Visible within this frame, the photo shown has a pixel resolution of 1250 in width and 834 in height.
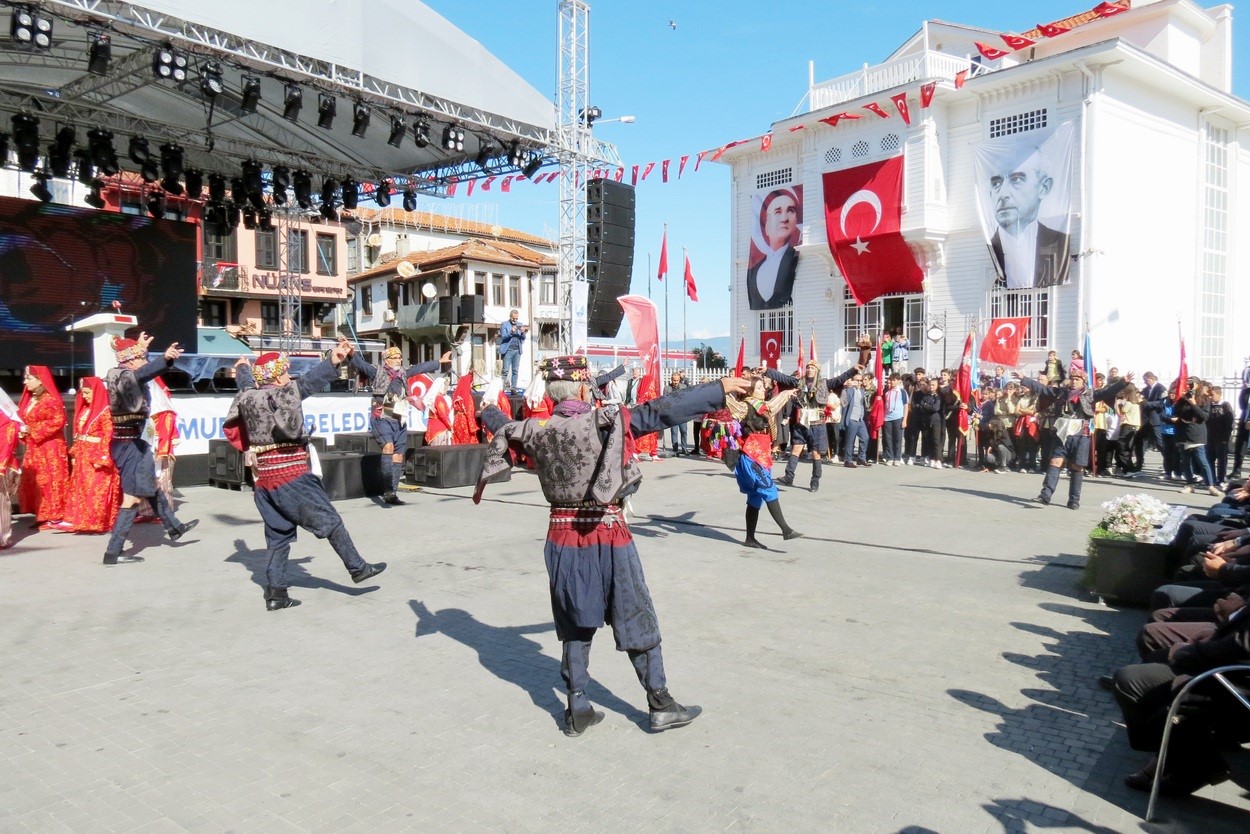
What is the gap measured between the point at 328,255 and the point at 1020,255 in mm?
32420

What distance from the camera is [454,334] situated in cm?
4516

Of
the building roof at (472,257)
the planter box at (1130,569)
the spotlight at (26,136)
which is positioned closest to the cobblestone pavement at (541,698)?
the planter box at (1130,569)

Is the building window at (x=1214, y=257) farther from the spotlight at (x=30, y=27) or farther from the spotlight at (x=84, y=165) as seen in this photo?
the spotlight at (x=84, y=165)

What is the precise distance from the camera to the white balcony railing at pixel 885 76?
25125 mm

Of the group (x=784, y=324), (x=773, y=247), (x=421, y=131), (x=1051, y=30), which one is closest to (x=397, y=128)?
(x=421, y=131)

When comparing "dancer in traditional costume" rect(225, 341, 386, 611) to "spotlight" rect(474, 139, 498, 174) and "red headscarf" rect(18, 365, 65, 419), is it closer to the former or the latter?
"red headscarf" rect(18, 365, 65, 419)

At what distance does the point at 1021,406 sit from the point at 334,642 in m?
13.7

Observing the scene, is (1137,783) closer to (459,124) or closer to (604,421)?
(604,421)

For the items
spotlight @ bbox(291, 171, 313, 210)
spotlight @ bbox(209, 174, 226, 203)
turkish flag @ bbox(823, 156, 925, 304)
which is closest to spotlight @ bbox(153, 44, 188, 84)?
spotlight @ bbox(291, 171, 313, 210)

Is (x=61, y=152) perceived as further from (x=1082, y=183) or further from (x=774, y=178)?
(x=1082, y=183)

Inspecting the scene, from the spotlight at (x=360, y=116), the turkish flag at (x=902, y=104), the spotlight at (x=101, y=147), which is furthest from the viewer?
the turkish flag at (x=902, y=104)

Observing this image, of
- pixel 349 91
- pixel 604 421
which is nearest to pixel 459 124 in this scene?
pixel 349 91

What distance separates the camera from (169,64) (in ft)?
38.0

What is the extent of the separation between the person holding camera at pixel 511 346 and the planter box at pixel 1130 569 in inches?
599
